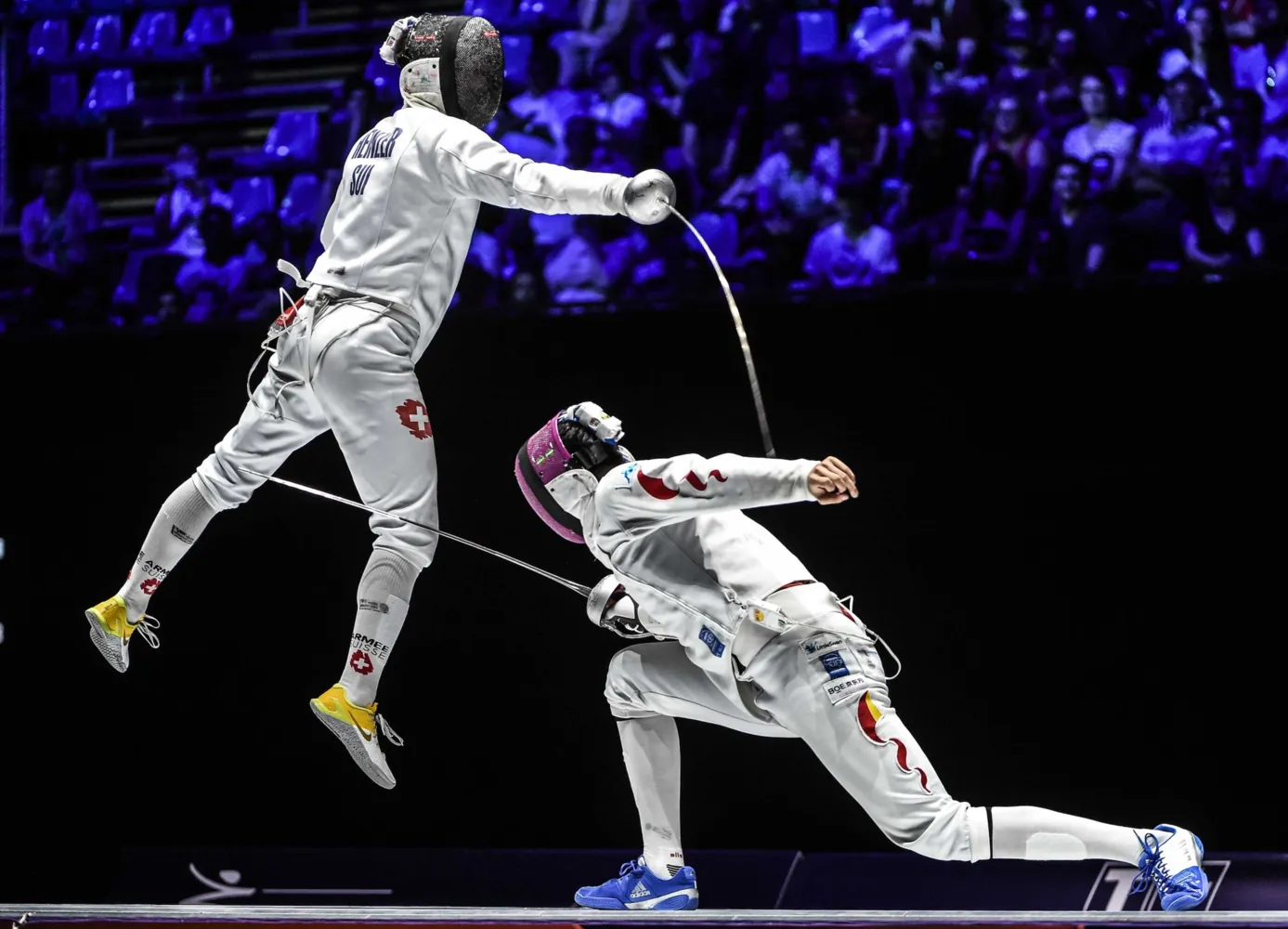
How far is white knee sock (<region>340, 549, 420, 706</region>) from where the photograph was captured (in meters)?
3.21

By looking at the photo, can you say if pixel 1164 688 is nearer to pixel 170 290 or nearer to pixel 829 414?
pixel 829 414

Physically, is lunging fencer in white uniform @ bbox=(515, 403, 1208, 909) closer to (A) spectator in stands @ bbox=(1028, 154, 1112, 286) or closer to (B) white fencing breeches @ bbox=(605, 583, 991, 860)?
(B) white fencing breeches @ bbox=(605, 583, 991, 860)

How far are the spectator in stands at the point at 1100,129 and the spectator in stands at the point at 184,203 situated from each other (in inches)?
118

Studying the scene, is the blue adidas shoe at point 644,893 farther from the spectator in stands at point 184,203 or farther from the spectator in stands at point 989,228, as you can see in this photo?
the spectator in stands at point 184,203

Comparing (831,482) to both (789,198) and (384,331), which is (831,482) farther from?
(789,198)

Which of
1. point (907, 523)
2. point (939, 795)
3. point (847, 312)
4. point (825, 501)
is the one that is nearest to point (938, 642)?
point (907, 523)

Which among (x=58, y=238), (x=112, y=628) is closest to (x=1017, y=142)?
(x=112, y=628)

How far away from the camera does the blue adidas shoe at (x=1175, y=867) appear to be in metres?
2.77

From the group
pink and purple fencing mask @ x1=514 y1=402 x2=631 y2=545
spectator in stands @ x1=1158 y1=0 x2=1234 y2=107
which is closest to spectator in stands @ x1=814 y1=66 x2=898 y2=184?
spectator in stands @ x1=1158 y1=0 x2=1234 y2=107

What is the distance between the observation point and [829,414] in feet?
15.1

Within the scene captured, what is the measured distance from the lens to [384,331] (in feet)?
10.5

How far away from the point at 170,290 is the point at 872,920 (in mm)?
3563

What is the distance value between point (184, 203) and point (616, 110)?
5.42ft

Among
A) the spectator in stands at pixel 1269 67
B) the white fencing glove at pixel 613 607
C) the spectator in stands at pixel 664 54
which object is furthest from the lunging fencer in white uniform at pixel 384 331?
the spectator in stands at pixel 1269 67
